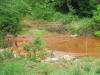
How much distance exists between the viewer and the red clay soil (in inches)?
481

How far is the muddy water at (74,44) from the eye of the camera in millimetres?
12259

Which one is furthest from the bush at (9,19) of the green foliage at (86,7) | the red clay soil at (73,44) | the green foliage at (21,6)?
the green foliage at (86,7)

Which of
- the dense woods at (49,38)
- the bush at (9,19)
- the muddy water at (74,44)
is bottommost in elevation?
the muddy water at (74,44)

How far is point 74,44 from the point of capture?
543 inches

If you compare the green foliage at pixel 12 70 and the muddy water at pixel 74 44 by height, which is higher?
the green foliage at pixel 12 70

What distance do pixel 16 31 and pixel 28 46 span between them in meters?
2.26

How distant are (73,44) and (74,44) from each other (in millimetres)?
63

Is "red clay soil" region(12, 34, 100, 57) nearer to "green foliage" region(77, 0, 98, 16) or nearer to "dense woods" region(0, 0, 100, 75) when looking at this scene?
"dense woods" region(0, 0, 100, 75)

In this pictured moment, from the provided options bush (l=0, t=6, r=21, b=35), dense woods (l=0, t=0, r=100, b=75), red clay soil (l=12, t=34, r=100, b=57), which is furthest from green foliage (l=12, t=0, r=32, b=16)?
red clay soil (l=12, t=34, r=100, b=57)

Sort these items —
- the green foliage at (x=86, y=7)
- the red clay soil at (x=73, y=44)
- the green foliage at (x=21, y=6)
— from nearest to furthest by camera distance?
the green foliage at (x=21, y=6) < the red clay soil at (x=73, y=44) < the green foliage at (x=86, y=7)

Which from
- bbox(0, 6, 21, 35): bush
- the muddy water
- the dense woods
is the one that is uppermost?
bbox(0, 6, 21, 35): bush

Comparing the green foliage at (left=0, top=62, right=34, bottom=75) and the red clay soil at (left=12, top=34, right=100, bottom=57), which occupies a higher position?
the green foliage at (left=0, top=62, right=34, bottom=75)

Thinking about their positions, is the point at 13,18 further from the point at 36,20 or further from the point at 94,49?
the point at 36,20

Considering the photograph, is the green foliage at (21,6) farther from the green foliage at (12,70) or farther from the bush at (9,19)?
the green foliage at (12,70)
